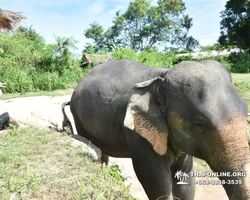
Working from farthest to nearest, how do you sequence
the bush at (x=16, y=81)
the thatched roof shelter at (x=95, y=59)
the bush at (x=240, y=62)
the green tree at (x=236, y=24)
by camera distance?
the green tree at (x=236, y=24)
the bush at (x=240, y=62)
the thatched roof shelter at (x=95, y=59)
the bush at (x=16, y=81)

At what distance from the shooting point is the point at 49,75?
49.4 ft

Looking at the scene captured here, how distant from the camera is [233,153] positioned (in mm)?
1893

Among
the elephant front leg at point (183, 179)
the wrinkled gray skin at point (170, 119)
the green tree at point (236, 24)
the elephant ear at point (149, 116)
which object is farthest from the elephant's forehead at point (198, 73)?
the green tree at point (236, 24)

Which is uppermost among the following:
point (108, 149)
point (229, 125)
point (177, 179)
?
point (229, 125)

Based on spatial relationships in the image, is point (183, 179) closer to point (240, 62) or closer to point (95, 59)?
point (95, 59)

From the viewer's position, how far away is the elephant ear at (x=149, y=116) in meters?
2.37

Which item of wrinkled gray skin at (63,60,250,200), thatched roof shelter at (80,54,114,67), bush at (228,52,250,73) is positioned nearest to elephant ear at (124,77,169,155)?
wrinkled gray skin at (63,60,250,200)

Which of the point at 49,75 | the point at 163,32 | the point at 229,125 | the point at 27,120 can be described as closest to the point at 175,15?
the point at 163,32

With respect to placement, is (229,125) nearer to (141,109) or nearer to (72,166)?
(141,109)

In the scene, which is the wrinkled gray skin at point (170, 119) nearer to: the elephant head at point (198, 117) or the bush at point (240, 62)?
the elephant head at point (198, 117)

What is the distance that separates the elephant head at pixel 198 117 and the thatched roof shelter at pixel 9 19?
743cm

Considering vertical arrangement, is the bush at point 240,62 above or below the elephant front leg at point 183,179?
below

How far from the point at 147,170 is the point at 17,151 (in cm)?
154

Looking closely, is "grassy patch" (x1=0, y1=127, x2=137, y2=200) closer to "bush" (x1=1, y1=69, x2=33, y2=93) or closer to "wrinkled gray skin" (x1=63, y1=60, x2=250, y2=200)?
"wrinkled gray skin" (x1=63, y1=60, x2=250, y2=200)
